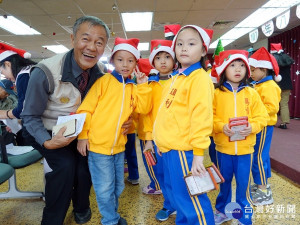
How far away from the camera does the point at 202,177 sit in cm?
112

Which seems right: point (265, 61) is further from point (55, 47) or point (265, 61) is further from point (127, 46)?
point (55, 47)

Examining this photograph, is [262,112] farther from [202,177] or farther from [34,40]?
[34,40]

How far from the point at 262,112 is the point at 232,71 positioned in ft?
1.27

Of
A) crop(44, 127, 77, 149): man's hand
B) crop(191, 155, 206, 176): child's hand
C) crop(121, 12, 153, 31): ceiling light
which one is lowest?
crop(191, 155, 206, 176): child's hand

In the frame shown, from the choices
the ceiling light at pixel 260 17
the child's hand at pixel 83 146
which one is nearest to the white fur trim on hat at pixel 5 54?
the child's hand at pixel 83 146

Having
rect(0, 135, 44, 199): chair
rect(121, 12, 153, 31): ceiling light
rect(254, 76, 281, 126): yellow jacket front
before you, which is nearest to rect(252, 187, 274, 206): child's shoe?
rect(254, 76, 281, 126): yellow jacket front

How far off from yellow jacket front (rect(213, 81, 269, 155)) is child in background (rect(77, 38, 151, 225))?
0.56 m

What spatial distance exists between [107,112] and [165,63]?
70 centimetres

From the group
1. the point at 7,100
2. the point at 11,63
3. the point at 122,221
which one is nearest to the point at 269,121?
the point at 122,221

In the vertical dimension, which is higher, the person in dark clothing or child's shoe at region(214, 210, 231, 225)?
the person in dark clothing

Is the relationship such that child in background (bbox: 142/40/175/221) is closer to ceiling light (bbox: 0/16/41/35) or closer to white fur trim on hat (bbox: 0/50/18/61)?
white fur trim on hat (bbox: 0/50/18/61)

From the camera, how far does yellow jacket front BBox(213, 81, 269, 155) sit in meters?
1.54

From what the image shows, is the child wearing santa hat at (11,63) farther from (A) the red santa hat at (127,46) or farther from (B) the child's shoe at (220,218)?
(B) the child's shoe at (220,218)

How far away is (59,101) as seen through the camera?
153 cm
